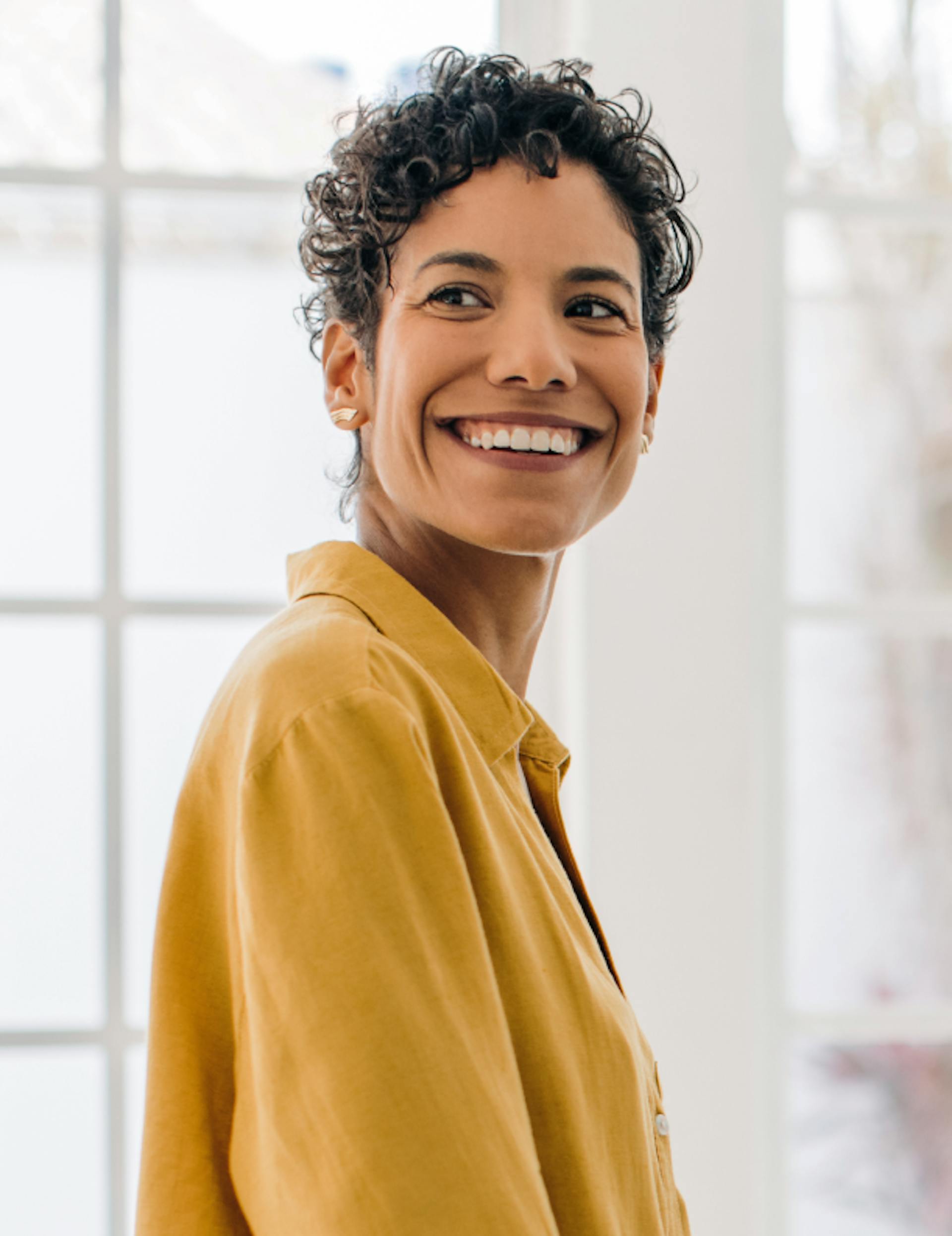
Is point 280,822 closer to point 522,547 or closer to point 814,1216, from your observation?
point 522,547

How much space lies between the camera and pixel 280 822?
23.0 inches

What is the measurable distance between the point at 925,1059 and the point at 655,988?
0.49 m

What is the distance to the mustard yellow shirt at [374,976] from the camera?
0.56m

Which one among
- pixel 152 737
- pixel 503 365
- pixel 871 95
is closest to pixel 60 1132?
pixel 152 737

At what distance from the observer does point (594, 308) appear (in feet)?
2.77

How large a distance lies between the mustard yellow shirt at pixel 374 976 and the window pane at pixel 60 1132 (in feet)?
2.94

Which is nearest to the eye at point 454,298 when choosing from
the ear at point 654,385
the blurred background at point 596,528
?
the ear at point 654,385

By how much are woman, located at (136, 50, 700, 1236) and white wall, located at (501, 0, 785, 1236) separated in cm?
43

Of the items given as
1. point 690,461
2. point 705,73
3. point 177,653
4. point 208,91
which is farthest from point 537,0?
point 177,653


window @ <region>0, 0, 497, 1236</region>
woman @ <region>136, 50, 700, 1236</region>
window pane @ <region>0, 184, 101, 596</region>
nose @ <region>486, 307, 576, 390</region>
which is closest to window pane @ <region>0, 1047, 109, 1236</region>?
window @ <region>0, 0, 497, 1236</region>

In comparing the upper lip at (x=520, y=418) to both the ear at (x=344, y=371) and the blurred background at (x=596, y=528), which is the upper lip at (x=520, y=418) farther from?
the blurred background at (x=596, y=528)

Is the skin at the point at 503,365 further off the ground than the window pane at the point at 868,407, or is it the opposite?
the window pane at the point at 868,407

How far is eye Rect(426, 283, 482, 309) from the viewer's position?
809mm

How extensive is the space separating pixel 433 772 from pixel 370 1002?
0.41 ft
